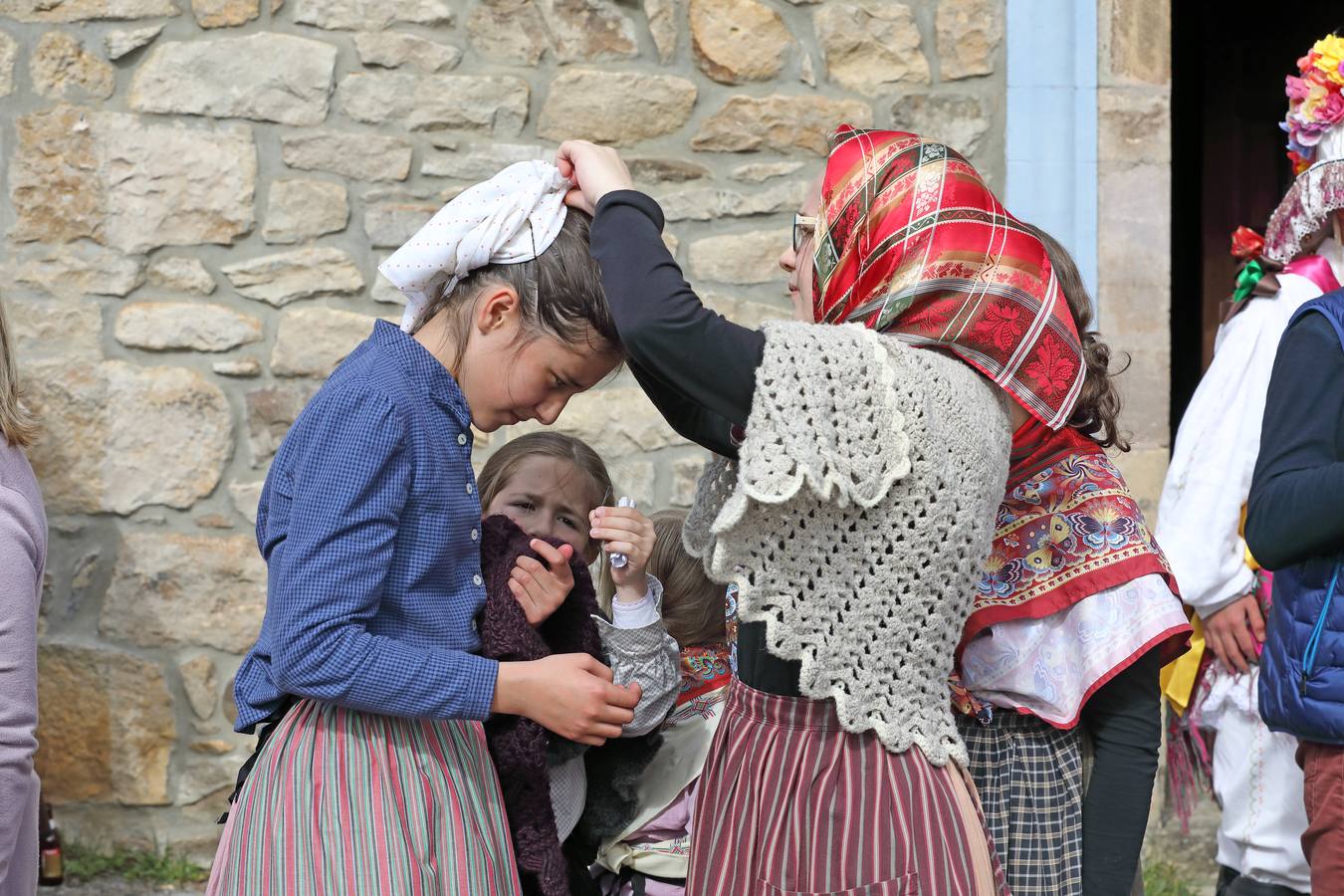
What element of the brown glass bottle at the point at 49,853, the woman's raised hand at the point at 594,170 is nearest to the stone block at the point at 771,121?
the woman's raised hand at the point at 594,170

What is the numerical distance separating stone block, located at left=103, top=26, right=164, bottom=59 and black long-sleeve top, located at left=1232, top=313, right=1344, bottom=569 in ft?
10.1

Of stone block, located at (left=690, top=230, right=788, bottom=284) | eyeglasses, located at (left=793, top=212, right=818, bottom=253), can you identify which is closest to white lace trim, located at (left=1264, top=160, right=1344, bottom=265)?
stone block, located at (left=690, top=230, right=788, bottom=284)

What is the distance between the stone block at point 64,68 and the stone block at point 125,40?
43 mm

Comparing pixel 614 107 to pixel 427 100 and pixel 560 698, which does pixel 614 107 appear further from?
pixel 560 698

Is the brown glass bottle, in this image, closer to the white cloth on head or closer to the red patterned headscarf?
the white cloth on head

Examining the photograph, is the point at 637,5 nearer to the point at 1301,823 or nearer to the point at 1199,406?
the point at 1199,406

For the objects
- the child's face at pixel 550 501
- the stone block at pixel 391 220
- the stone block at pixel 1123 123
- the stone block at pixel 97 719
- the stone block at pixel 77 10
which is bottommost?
the stone block at pixel 97 719

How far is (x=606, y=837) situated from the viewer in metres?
2.24

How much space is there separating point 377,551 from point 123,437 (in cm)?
242

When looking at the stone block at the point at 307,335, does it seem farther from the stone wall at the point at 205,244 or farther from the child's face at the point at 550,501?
the child's face at the point at 550,501

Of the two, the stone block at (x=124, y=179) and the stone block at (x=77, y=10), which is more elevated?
the stone block at (x=77, y=10)

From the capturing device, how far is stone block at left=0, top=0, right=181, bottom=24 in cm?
369

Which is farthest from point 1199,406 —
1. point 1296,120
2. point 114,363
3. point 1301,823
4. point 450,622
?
point 114,363

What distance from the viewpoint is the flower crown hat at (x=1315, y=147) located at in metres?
2.86
